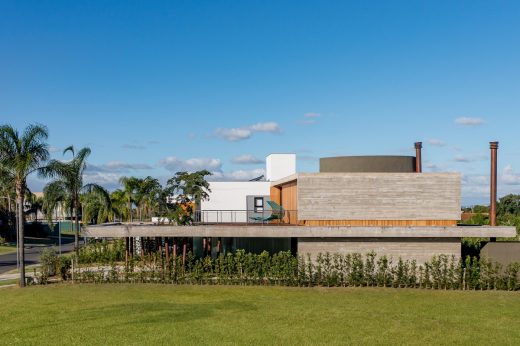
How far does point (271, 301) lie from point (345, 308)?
3.04 m

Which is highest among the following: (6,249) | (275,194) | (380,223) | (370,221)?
(275,194)

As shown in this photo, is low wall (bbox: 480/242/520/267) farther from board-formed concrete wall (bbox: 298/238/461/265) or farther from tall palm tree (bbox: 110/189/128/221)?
tall palm tree (bbox: 110/189/128/221)

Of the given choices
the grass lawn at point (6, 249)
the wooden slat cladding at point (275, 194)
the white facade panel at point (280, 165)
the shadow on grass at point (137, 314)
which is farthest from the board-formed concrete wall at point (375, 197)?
the grass lawn at point (6, 249)

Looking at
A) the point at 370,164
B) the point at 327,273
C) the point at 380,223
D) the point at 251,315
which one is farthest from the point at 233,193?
the point at 251,315

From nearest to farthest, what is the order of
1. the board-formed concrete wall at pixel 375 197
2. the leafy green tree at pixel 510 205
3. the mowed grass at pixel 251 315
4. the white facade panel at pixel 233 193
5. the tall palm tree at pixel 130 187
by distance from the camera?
1. the mowed grass at pixel 251 315
2. the board-formed concrete wall at pixel 375 197
3. the white facade panel at pixel 233 193
4. the tall palm tree at pixel 130 187
5. the leafy green tree at pixel 510 205

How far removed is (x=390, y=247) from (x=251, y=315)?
989 cm

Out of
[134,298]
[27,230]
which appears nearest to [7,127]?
[134,298]

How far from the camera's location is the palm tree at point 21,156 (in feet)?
83.7

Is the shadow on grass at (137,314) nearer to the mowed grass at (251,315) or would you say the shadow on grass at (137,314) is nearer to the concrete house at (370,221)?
the mowed grass at (251,315)

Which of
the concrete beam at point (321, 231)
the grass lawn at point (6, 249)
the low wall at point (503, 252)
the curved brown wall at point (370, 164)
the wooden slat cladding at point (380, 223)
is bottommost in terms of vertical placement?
the grass lawn at point (6, 249)

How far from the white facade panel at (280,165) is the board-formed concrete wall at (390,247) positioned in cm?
1316

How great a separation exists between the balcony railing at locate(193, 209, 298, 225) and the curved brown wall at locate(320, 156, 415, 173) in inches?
130

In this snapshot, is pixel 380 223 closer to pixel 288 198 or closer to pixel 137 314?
pixel 288 198

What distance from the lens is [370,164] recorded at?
27.6 meters
